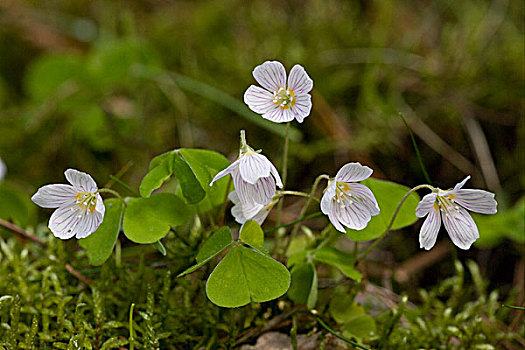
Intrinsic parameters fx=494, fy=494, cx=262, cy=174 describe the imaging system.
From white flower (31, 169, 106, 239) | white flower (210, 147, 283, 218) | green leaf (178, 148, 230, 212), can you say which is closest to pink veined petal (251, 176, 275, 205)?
white flower (210, 147, 283, 218)

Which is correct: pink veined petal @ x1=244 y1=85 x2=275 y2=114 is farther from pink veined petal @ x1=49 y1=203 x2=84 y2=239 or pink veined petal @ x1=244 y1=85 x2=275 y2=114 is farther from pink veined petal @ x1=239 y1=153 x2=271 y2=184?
pink veined petal @ x1=49 y1=203 x2=84 y2=239

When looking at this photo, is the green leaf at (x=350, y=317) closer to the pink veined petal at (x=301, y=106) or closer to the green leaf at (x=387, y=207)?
the green leaf at (x=387, y=207)

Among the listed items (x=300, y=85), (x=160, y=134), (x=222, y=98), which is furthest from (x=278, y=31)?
(x=300, y=85)

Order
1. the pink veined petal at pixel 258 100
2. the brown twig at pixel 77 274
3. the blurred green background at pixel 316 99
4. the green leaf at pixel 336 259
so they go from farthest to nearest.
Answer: the blurred green background at pixel 316 99, the brown twig at pixel 77 274, the green leaf at pixel 336 259, the pink veined petal at pixel 258 100

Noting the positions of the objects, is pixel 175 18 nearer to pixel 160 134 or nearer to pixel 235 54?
pixel 235 54

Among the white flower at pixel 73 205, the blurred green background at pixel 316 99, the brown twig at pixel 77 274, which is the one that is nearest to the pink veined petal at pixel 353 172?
the white flower at pixel 73 205

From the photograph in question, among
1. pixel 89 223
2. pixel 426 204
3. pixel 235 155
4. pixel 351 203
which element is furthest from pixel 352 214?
pixel 235 155
